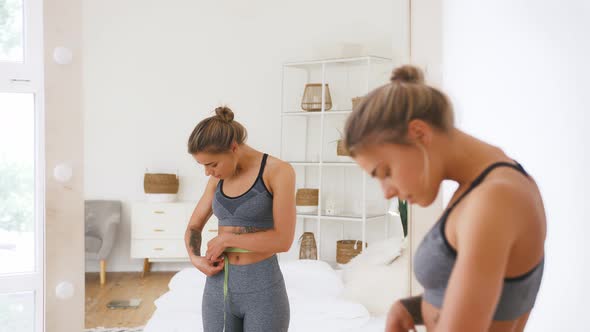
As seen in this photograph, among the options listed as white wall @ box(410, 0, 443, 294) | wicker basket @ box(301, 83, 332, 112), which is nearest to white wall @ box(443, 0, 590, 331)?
white wall @ box(410, 0, 443, 294)

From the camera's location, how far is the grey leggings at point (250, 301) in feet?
6.13

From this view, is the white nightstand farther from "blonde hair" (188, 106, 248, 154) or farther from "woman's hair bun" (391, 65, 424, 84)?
"woman's hair bun" (391, 65, 424, 84)

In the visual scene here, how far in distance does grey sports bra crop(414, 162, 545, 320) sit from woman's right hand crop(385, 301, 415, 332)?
0.31 feet

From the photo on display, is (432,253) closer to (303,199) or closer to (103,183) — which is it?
(303,199)

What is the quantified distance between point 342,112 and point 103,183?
8.56 ft

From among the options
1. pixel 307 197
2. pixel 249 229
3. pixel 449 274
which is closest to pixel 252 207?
pixel 249 229

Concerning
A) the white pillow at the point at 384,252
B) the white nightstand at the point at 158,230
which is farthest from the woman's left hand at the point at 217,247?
Result: the white nightstand at the point at 158,230

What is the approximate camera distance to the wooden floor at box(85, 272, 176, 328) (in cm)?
436

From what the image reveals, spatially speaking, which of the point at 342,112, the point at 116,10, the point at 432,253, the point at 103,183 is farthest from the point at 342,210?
the point at 432,253

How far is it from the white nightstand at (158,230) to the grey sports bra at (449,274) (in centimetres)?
500

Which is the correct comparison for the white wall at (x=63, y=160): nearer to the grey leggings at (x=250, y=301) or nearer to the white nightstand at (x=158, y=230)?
the grey leggings at (x=250, y=301)

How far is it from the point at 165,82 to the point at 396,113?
19.1 feet

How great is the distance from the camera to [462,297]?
81cm

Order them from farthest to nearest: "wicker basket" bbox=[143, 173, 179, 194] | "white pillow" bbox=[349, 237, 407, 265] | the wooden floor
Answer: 1. "wicker basket" bbox=[143, 173, 179, 194]
2. the wooden floor
3. "white pillow" bbox=[349, 237, 407, 265]
